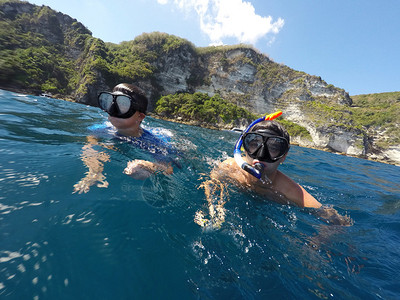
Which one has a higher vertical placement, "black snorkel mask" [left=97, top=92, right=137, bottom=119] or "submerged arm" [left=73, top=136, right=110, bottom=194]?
"black snorkel mask" [left=97, top=92, right=137, bottom=119]

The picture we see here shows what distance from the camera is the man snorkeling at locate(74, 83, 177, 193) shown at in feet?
7.27

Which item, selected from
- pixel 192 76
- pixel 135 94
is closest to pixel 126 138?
pixel 135 94

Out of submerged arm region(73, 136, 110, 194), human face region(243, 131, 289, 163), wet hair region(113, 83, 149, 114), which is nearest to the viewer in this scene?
submerged arm region(73, 136, 110, 194)

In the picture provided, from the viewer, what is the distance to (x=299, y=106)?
47.4 metres

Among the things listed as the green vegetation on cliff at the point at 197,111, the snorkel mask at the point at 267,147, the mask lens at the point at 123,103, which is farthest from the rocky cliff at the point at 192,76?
the snorkel mask at the point at 267,147

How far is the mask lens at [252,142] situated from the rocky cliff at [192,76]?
37779 millimetres

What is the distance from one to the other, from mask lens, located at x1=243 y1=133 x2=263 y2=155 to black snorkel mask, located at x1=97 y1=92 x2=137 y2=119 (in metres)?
1.90

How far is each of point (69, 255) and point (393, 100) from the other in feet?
300

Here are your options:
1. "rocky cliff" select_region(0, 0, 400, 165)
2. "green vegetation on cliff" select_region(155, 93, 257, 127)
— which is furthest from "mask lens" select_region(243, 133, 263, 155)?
"rocky cliff" select_region(0, 0, 400, 165)

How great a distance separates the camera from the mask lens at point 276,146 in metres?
2.33

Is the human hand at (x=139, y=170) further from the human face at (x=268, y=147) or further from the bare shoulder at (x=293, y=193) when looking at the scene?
the bare shoulder at (x=293, y=193)

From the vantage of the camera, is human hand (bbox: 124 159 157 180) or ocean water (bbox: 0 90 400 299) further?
human hand (bbox: 124 159 157 180)

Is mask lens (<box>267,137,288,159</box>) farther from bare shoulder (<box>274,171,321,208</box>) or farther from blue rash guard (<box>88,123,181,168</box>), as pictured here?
blue rash guard (<box>88,123,181,168</box>)

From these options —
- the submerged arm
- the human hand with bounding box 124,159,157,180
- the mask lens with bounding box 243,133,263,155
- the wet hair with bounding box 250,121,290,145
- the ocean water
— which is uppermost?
the wet hair with bounding box 250,121,290,145
